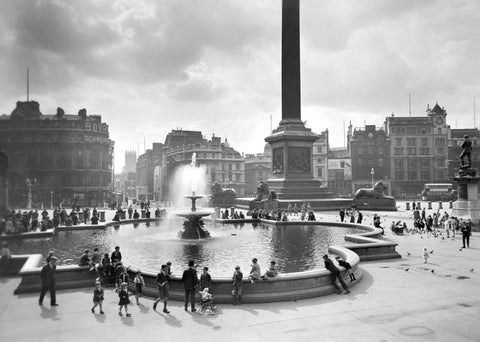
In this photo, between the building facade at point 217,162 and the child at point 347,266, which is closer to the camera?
the child at point 347,266

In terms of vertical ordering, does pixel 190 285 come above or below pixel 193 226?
below

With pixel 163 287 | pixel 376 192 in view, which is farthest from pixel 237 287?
pixel 376 192

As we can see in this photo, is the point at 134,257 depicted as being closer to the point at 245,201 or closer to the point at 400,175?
the point at 245,201

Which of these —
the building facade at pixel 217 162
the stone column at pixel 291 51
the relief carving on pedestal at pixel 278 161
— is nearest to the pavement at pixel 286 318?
the relief carving on pedestal at pixel 278 161

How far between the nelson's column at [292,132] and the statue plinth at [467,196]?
17.1 meters

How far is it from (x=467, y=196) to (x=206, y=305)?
2669 cm

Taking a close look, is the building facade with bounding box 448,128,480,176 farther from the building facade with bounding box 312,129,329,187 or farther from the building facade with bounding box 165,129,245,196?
the building facade with bounding box 165,129,245,196

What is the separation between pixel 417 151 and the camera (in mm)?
89062

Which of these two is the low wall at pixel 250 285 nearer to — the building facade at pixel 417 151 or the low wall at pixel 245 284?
the low wall at pixel 245 284

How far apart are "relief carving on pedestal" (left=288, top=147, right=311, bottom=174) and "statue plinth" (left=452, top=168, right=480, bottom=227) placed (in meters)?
18.7

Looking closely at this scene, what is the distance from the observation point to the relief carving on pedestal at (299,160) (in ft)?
150

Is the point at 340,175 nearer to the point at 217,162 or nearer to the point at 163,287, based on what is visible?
the point at 217,162

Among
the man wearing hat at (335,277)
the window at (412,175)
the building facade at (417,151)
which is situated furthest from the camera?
the window at (412,175)

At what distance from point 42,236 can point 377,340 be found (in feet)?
68.7
